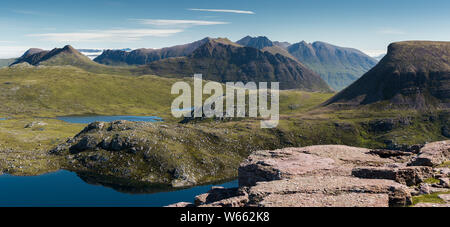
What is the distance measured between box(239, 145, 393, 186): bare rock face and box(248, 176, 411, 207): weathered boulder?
529 cm

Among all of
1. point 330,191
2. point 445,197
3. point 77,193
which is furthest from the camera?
point 77,193

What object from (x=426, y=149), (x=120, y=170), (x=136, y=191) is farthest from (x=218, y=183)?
(x=426, y=149)

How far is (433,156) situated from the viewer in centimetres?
4478

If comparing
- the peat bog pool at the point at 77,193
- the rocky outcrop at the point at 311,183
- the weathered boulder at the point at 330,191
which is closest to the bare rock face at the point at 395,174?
the rocky outcrop at the point at 311,183

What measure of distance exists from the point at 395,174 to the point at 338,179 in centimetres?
645

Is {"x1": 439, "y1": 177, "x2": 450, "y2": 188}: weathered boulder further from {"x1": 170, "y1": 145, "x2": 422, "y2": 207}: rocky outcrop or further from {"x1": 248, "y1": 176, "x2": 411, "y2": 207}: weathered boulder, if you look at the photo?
{"x1": 248, "y1": 176, "x2": 411, "y2": 207}: weathered boulder

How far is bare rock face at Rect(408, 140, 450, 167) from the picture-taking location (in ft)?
143

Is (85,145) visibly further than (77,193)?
Yes

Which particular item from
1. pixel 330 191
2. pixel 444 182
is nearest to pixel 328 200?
pixel 330 191

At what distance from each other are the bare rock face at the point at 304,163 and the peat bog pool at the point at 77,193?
76.7 metres

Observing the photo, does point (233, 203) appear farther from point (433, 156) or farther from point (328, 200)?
point (433, 156)

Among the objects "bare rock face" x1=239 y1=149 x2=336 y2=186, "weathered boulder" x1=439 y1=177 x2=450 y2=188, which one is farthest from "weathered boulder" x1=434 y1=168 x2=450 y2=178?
"bare rock face" x1=239 y1=149 x2=336 y2=186

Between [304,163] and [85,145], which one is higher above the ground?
[304,163]

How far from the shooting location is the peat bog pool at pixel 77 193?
11438cm
